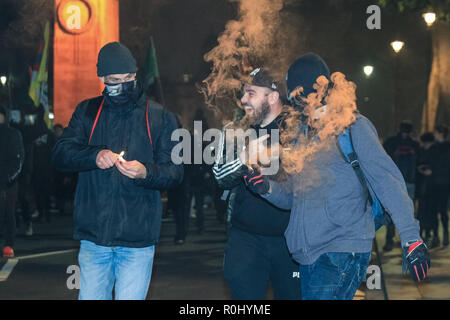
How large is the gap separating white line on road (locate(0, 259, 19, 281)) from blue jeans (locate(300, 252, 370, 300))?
5893 millimetres

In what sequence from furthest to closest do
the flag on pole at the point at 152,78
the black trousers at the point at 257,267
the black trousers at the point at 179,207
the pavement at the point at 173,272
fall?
the flag on pole at the point at 152,78 → the black trousers at the point at 179,207 → the pavement at the point at 173,272 → the black trousers at the point at 257,267

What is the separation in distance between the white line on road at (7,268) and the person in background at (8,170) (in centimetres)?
38

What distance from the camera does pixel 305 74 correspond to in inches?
183

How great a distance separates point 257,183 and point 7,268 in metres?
6.35

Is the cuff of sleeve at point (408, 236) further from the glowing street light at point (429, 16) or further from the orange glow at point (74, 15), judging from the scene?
the glowing street light at point (429, 16)

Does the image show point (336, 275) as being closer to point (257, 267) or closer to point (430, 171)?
point (257, 267)

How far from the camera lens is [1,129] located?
11.0 meters

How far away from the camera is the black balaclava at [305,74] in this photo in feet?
15.2

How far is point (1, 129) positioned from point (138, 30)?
1599 centimetres

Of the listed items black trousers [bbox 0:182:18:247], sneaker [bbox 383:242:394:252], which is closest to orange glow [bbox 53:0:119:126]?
black trousers [bbox 0:182:18:247]

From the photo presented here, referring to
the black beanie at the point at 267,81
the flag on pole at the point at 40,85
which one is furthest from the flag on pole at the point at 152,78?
the black beanie at the point at 267,81

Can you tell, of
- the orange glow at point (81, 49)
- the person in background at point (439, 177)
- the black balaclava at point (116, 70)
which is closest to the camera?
the black balaclava at point (116, 70)

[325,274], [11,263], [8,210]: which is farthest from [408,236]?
[8,210]

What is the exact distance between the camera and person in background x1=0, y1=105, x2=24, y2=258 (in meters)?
10.8
